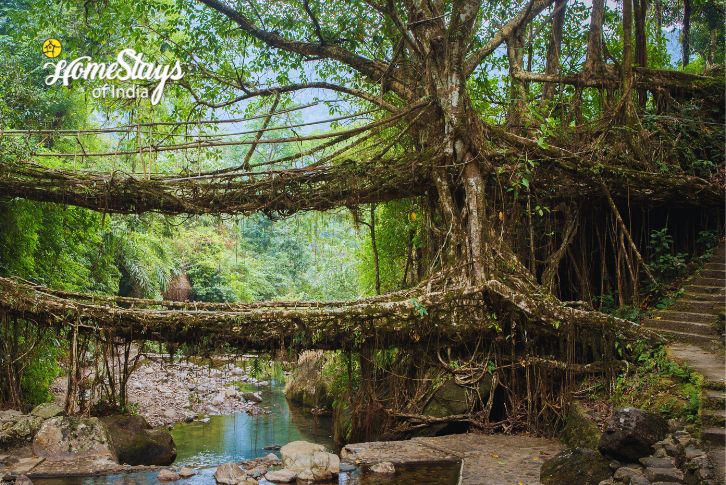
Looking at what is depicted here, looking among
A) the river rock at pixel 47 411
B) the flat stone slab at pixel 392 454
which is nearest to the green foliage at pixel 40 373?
the river rock at pixel 47 411

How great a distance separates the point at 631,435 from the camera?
5.52 m

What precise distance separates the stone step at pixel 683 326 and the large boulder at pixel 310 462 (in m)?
4.10

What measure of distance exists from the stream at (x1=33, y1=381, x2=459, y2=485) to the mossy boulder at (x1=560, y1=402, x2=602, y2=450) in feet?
4.26

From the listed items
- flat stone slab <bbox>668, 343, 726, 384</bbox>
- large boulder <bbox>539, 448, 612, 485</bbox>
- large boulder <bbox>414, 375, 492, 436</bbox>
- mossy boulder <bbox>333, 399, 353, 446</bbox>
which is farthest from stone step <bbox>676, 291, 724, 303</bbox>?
mossy boulder <bbox>333, 399, 353, 446</bbox>

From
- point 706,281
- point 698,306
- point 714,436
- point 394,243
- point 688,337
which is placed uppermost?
point 394,243

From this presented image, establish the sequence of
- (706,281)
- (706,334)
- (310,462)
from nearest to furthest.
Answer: (310,462)
(706,334)
(706,281)

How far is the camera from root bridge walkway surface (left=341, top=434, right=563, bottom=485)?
651 centimetres

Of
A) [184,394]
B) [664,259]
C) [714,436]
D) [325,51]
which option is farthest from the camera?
[184,394]

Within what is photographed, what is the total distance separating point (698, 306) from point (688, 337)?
0.70 metres

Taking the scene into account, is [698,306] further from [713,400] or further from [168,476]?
[168,476]

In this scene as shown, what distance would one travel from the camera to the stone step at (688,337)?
768 cm

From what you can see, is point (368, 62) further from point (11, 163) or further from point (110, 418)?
point (110, 418)

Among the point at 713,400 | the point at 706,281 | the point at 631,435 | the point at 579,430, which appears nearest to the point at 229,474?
the point at 579,430

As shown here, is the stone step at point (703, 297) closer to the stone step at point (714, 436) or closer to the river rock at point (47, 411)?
the stone step at point (714, 436)
